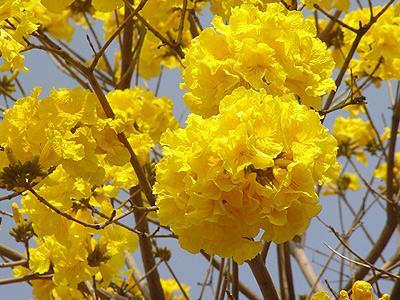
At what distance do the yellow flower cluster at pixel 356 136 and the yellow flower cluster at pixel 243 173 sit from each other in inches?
135

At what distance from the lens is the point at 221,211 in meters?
1.57

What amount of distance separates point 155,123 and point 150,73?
0.72 meters

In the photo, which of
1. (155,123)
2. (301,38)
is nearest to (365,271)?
(155,123)

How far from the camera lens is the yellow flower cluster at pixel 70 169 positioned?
6.51ft

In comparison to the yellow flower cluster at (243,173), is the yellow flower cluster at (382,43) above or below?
above

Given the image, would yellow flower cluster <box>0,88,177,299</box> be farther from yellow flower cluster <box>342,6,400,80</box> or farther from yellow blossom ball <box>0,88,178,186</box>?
yellow flower cluster <box>342,6,400,80</box>

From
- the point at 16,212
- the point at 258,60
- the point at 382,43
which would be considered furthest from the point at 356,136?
the point at 258,60

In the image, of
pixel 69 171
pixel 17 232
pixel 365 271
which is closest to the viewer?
Result: pixel 69 171

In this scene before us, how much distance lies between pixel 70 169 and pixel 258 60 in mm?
619

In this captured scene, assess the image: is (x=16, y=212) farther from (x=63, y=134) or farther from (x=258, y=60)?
(x=258, y=60)

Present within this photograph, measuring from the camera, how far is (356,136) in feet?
16.6

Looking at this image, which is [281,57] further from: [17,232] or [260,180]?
[17,232]

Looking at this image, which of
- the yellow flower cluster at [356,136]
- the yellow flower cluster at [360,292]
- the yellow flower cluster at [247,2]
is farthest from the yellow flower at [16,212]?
the yellow flower cluster at [356,136]

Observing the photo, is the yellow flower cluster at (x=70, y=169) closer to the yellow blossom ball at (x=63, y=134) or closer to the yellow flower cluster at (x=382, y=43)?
the yellow blossom ball at (x=63, y=134)
